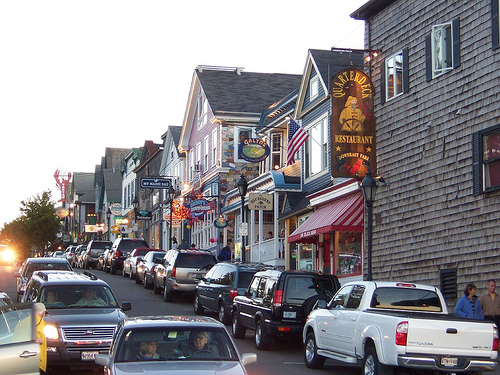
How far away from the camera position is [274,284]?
1702 cm

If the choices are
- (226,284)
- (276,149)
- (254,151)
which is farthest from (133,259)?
(226,284)

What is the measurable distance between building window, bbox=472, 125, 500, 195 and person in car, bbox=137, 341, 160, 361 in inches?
427

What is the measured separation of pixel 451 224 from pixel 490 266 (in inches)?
78.2

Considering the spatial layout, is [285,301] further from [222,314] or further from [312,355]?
[222,314]

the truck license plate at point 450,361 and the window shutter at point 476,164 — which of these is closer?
the truck license plate at point 450,361

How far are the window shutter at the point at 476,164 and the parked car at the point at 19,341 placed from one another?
1133 centimetres

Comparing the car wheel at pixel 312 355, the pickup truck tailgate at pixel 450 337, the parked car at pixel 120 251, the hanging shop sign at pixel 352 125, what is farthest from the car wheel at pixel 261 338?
the parked car at pixel 120 251

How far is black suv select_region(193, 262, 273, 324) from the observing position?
21.0m

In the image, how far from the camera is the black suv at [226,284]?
2105cm

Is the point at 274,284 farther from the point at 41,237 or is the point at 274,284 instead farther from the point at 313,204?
the point at 41,237

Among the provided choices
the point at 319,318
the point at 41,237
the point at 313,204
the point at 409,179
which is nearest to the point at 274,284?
the point at 319,318

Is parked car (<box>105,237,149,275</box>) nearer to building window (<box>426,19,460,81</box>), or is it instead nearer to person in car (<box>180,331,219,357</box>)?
building window (<box>426,19,460,81</box>)

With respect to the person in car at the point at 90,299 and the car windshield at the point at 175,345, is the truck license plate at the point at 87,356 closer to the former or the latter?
the person in car at the point at 90,299

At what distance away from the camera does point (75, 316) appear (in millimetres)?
14273
